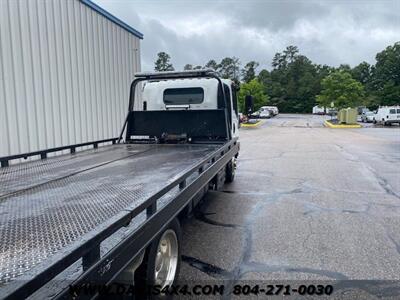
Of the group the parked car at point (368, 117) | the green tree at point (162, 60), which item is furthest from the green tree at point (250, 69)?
the parked car at point (368, 117)

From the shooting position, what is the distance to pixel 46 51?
759 centimetres

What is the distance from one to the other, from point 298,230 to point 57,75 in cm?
609

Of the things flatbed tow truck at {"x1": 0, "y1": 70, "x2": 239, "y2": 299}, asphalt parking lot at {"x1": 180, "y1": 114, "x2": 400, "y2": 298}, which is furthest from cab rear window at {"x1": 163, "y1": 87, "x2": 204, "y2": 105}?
asphalt parking lot at {"x1": 180, "y1": 114, "x2": 400, "y2": 298}

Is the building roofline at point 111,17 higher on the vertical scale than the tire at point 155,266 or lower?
higher

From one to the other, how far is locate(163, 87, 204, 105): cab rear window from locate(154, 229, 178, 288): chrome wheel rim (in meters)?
4.88

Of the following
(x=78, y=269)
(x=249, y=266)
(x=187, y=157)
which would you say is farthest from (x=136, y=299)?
(x=187, y=157)

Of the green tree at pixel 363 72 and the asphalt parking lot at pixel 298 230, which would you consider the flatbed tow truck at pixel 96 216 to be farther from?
the green tree at pixel 363 72

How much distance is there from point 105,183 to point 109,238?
1.37 m

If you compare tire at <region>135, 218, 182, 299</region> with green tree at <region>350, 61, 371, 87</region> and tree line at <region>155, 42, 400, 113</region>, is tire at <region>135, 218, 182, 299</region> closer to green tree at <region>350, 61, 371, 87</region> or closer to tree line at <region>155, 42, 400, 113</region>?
tree line at <region>155, 42, 400, 113</region>

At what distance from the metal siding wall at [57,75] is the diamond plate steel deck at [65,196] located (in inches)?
90.5

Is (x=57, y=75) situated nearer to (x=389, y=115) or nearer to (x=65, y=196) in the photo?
(x=65, y=196)

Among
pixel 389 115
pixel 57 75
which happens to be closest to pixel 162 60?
pixel 389 115

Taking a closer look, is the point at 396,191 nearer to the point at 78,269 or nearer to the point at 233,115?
the point at 233,115

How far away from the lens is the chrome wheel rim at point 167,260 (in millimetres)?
3048
